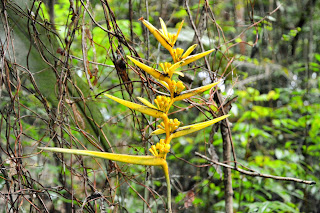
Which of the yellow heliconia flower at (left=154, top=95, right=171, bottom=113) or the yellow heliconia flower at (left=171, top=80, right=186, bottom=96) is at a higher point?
the yellow heliconia flower at (left=171, top=80, right=186, bottom=96)

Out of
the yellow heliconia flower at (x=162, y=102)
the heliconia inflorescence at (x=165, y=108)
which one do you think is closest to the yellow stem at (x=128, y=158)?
the heliconia inflorescence at (x=165, y=108)

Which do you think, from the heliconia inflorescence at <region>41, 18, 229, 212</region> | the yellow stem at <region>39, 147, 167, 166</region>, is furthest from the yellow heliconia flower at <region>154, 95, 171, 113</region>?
the yellow stem at <region>39, 147, 167, 166</region>

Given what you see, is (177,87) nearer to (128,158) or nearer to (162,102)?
(162,102)

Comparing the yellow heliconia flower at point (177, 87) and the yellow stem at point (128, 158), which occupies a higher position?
the yellow heliconia flower at point (177, 87)

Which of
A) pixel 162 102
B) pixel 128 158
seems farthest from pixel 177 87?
pixel 128 158

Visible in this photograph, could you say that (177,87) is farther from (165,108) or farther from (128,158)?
(128,158)

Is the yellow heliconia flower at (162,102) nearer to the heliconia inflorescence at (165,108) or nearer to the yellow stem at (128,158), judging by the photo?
the heliconia inflorescence at (165,108)

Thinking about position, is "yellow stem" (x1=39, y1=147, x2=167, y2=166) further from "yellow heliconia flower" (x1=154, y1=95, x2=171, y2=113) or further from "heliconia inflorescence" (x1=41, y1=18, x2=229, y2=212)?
"yellow heliconia flower" (x1=154, y1=95, x2=171, y2=113)

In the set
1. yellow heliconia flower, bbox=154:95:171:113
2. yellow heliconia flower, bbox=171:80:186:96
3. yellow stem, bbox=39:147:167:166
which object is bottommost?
yellow stem, bbox=39:147:167:166

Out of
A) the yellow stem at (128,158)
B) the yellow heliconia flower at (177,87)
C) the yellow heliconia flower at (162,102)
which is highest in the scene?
the yellow heliconia flower at (177,87)

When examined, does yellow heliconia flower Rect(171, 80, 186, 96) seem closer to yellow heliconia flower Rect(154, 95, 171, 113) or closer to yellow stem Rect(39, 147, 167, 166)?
yellow heliconia flower Rect(154, 95, 171, 113)

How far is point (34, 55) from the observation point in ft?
3.51

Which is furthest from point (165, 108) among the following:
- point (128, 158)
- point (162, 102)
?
point (128, 158)

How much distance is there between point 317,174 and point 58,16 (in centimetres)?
272
